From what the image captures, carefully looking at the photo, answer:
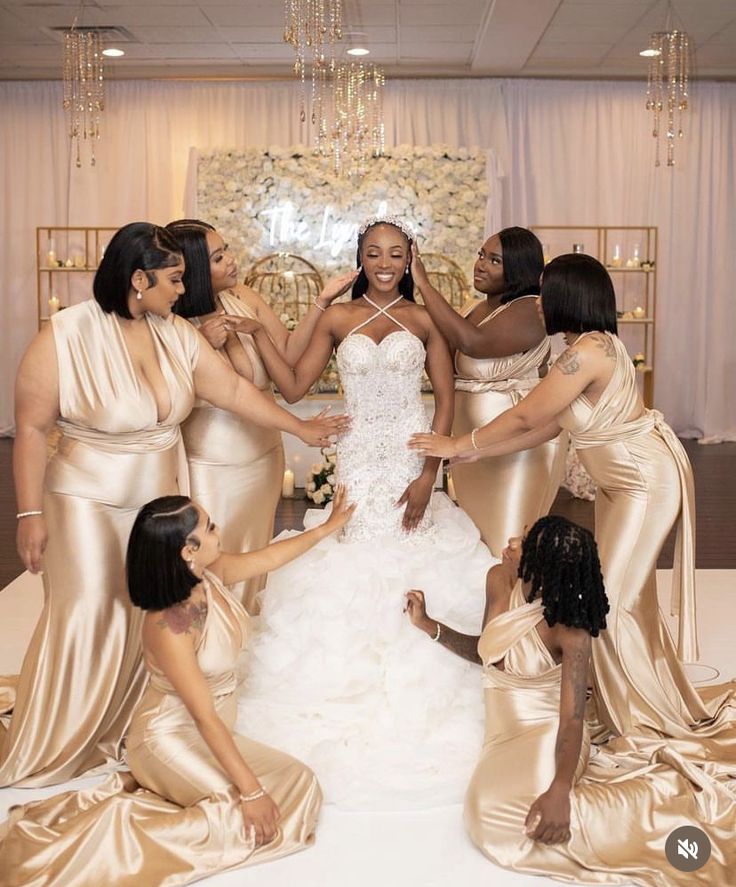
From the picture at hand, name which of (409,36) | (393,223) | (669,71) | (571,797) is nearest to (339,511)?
(393,223)

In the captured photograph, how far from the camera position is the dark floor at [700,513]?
23.4 feet

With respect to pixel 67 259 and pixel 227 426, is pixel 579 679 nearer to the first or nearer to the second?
pixel 227 426

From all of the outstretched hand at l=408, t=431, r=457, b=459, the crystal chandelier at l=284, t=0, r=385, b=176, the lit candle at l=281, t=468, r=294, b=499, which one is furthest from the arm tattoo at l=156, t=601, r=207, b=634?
the crystal chandelier at l=284, t=0, r=385, b=176

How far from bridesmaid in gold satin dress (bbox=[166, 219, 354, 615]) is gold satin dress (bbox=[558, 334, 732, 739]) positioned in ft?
3.76

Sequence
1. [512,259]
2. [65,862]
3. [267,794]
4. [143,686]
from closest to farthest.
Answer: [65,862]
[267,794]
[143,686]
[512,259]

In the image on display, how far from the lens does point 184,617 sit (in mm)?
3293

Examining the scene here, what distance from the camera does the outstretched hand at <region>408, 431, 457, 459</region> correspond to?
13.5ft

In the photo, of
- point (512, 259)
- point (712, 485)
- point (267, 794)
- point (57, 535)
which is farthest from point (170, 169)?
point (267, 794)

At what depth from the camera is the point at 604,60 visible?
11711 millimetres

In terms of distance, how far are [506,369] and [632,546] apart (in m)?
1.14

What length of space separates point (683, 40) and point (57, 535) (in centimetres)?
806

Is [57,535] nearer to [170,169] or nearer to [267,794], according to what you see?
[267,794]

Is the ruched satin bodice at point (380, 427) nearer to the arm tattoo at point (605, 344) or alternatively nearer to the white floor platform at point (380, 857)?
the arm tattoo at point (605, 344)

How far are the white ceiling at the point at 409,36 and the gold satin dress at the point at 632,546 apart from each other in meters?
6.04
